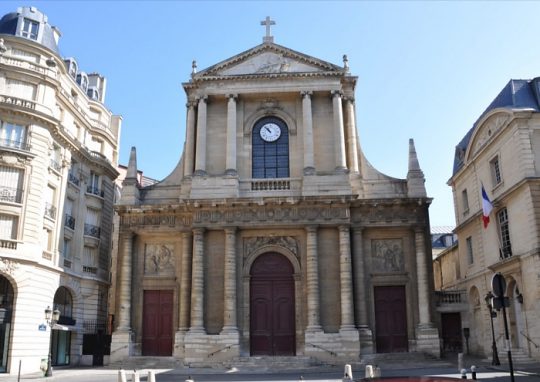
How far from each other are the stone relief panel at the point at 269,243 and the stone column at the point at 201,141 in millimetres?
4290

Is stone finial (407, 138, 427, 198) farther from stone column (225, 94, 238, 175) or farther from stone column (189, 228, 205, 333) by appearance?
stone column (189, 228, 205, 333)

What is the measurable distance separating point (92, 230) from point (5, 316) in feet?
24.9

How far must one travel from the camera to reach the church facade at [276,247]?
24.6 metres

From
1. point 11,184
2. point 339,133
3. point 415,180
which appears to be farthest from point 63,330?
point 415,180

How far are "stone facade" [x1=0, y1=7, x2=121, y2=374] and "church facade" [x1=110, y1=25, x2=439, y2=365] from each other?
325 centimetres

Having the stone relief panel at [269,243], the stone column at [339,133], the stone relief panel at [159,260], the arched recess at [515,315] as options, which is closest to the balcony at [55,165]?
the stone relief panel at [159,260]

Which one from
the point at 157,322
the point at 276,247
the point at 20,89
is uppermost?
the point at 20,89

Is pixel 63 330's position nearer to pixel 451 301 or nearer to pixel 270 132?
pixel 270 132

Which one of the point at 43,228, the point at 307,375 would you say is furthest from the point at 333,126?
the point at 43,228

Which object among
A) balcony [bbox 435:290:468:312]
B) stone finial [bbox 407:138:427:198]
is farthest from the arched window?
balcony [bbox 435:290:468:312]

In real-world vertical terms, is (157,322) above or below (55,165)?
below

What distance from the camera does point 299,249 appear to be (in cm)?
2584

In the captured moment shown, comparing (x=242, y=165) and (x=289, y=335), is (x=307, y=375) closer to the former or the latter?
(x=289, y=335)

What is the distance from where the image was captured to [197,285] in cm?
2495
